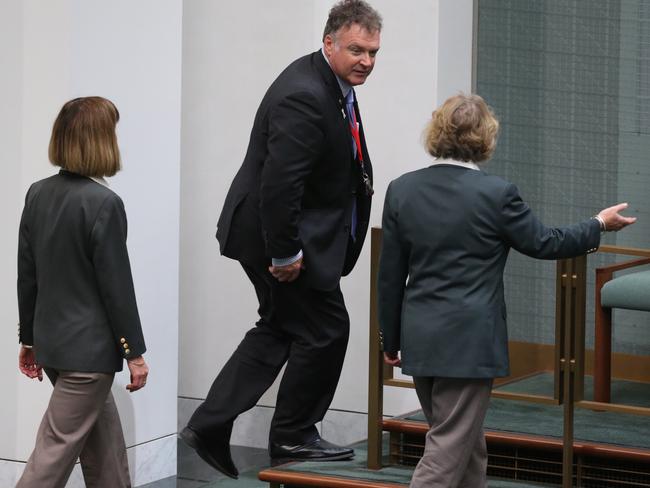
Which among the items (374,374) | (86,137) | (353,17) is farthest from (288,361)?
(353,17)

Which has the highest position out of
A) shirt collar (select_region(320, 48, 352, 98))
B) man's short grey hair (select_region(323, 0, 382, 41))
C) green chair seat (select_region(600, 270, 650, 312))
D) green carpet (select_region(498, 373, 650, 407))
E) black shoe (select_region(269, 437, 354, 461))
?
man's short grey hair (select_region(323, 0, 382, 41))

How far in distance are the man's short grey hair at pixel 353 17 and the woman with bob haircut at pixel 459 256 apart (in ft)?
1.78

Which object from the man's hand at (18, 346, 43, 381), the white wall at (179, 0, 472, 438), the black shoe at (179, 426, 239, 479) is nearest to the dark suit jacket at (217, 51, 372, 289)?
the black shoe at (179, 426, 239, 479)

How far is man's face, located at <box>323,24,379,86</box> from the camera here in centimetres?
425

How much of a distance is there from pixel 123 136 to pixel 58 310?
1.22 meters

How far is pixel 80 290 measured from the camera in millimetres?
4016

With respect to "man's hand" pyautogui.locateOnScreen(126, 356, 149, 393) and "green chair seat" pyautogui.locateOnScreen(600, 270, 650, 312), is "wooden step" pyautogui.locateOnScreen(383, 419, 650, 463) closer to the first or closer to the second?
"green chair seat" pyautogui.locateOnScreen(600, 270, 650, 312)

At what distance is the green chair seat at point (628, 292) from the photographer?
5.15 meters

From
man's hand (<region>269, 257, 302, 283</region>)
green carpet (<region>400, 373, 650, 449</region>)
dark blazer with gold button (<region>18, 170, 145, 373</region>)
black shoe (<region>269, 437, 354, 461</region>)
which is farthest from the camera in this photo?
green carpet (<region>400, 373, 650, 449</region>)

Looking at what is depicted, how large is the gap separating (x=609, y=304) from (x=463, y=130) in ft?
5.59

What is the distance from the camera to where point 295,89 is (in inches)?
166

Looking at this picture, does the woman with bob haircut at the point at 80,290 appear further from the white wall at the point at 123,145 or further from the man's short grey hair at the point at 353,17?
the white wall at the point at 123,145

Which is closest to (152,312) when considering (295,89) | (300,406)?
(300,406)

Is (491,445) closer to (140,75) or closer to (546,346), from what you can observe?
(546,346)
